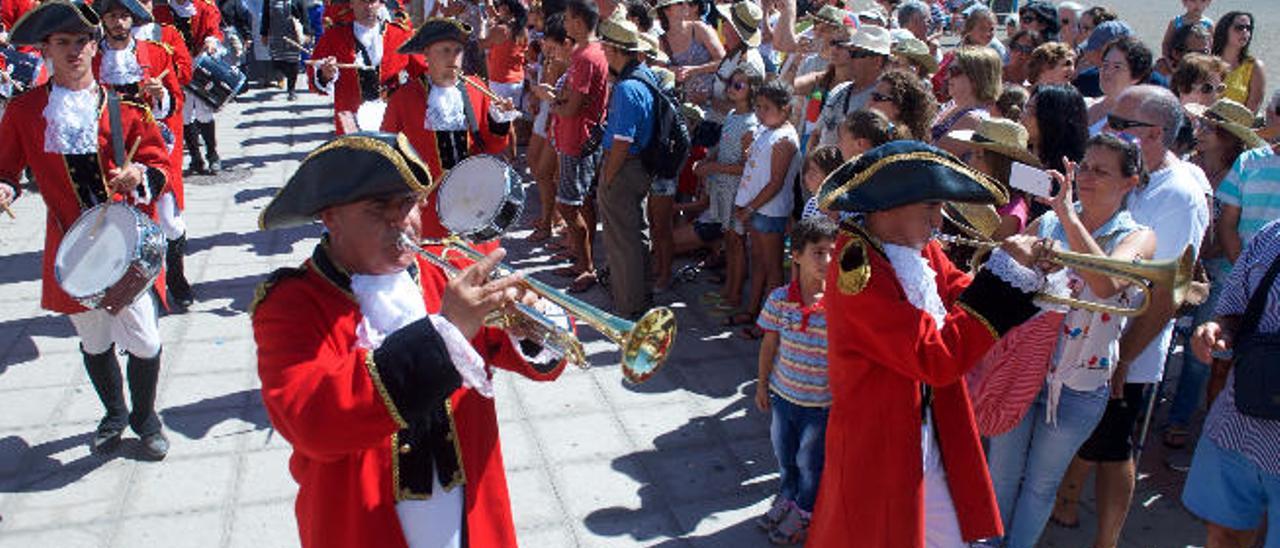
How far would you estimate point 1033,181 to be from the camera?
342 centimetres

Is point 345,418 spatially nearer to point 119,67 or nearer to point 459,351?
point 459,351

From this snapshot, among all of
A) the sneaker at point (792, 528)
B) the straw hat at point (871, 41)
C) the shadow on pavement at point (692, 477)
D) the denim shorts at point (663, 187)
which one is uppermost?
the straw hat at point (871, 41)

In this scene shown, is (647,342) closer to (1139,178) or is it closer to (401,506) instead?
(401,506)

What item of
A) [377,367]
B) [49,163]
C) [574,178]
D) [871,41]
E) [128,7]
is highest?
[871,41]

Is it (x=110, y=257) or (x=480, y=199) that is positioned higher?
(x=480, y=199)

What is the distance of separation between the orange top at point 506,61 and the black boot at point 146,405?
211 inches

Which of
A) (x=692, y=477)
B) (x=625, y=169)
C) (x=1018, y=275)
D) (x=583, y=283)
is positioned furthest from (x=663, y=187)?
(x=1018, y=275)

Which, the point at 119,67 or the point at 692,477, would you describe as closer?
the point at 692,477

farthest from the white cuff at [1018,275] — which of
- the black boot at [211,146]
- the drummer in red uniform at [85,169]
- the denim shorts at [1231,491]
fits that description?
the black boot at [211,146]

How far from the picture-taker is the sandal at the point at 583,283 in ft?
25.9

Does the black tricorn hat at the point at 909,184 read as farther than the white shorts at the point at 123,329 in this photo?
No

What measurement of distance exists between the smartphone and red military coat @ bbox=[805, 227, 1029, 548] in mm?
375

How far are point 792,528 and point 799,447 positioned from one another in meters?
0.38

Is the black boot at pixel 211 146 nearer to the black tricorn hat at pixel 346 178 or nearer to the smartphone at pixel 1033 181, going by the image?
the black tricorn hat at pixel 346 178
